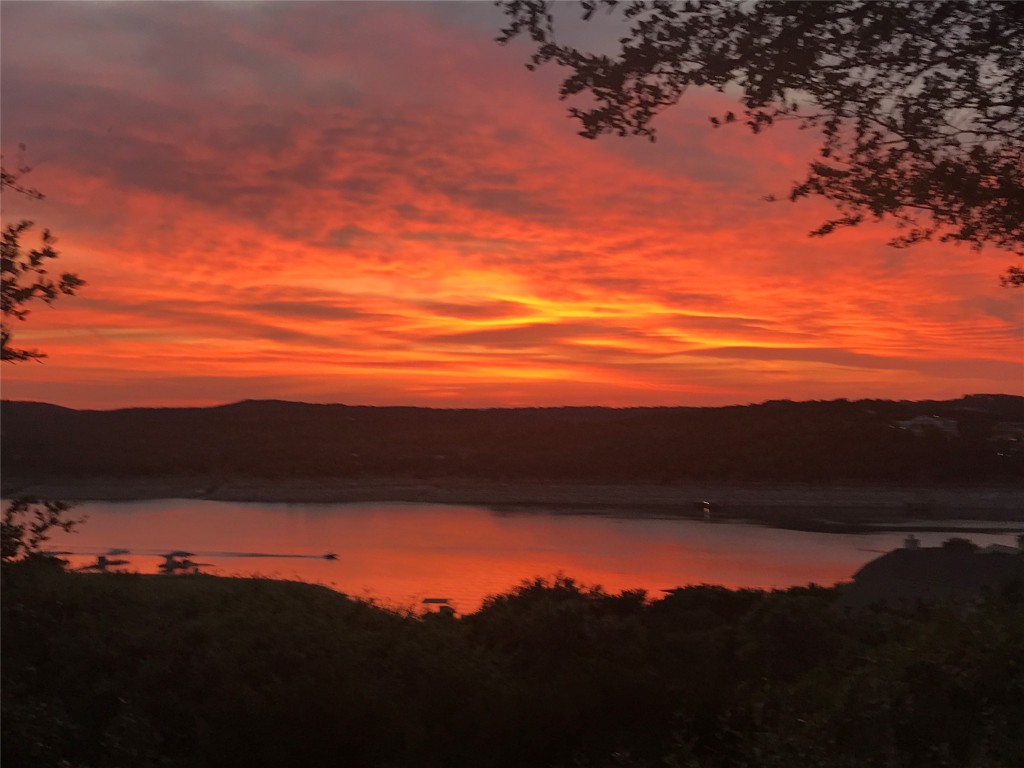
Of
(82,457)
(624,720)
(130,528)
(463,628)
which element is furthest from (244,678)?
(130,528)

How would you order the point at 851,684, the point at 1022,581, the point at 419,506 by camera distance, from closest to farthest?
the point at 851,684, the point at 1022,581, the point at 419,506

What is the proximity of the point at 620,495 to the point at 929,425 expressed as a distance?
26332 millimetres

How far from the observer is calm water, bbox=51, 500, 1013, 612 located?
20141 mm

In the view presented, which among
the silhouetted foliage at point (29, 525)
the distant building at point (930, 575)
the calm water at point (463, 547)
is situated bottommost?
the calm water at point (463, 547)

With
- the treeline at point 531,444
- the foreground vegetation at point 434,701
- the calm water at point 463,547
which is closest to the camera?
the foreground vegetation at point 434,701

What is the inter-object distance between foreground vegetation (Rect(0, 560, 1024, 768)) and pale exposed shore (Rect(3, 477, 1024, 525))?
1054 mm

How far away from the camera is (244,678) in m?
7.09

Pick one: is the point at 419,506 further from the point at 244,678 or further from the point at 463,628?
the point at 244,678

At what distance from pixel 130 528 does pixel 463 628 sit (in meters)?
10.7

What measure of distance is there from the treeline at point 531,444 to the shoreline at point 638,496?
347mm

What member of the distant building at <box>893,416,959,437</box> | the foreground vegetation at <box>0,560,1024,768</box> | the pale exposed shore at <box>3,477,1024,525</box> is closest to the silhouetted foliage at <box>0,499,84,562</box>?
the foreground vegetation at <box>0,560,1024,768</box>

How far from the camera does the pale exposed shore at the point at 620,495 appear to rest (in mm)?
15430

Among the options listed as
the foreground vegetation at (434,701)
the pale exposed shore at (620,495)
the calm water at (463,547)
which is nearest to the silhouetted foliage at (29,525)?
the foreground vegetation at (434,701)

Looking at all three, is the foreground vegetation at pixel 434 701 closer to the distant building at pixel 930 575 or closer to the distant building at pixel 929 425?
the distant building at pixel 930 575
